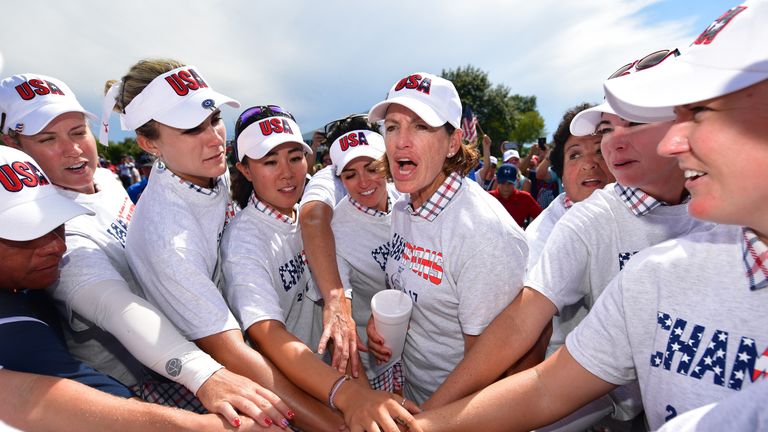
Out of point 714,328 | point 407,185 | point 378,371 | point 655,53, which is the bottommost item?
point 378,371

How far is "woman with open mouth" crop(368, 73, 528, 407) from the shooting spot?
6.00ft

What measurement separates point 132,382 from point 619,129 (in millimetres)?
3021

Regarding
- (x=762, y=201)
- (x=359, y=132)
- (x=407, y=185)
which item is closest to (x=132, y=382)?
(x=407, y=185)

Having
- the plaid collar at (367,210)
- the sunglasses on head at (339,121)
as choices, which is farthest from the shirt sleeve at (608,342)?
the sunglasses on head at (339,121)

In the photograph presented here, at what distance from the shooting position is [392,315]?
1.87 metres

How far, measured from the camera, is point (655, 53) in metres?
1.88

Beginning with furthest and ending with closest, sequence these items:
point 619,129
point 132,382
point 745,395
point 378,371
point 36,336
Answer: point 378,371 → point 132,382 → point 619,129 → point 36,336 → point 745,395

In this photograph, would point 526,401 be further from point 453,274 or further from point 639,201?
point 639,201

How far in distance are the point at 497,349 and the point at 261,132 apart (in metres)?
1.86

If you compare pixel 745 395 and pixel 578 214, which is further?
pixel 578 214

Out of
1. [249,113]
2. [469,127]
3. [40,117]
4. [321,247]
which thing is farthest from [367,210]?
[469,127]

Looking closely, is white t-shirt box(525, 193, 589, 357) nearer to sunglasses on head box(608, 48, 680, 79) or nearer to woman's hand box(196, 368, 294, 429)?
sunglasses on head box(608, 48, 680, 79)

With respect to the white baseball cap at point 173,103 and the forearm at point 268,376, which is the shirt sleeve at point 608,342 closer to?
the forearm at point 268,376

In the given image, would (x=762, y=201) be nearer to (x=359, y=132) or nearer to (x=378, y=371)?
(x=378, y=371)
